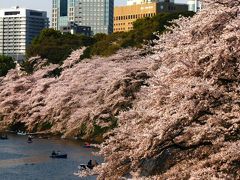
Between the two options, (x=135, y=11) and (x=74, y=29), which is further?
(x=74, y=29)

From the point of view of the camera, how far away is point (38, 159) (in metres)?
38.7

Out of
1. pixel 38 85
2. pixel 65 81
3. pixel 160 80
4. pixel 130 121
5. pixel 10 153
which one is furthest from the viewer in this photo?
pixel 38 85

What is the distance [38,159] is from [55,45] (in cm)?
3258

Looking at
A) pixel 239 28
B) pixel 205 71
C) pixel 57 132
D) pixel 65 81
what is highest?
pixel 239 28

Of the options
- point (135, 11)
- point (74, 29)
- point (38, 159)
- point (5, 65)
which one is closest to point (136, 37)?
point (38, 159)

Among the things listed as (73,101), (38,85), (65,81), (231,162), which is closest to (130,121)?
(231,162)

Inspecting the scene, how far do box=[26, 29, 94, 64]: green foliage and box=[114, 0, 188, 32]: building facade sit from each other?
5716 cm

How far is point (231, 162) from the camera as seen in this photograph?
1251 centimetres

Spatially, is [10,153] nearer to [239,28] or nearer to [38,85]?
[38,85]

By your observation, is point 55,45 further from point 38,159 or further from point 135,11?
point 135,11

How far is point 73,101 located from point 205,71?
3329 cm

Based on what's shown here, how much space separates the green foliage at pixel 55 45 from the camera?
67188 millimetres

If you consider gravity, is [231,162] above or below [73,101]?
above

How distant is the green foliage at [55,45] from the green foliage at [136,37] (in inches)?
269
